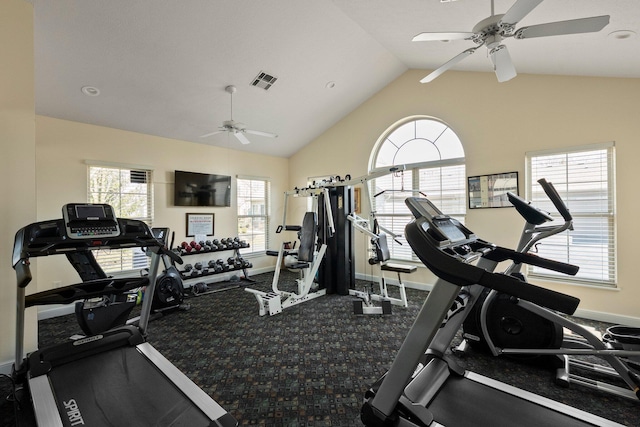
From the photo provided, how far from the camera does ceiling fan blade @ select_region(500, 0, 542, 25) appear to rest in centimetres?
173

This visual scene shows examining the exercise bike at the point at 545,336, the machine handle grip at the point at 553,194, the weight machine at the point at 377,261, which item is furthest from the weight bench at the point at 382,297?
the machine handle grip at the point at 553,194

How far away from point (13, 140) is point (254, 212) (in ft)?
13.4

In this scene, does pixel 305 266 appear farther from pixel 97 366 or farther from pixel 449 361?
pixel 97 366

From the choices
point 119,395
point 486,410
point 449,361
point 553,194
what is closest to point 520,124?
point 553,194

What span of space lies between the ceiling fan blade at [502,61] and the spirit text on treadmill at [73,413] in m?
3.82

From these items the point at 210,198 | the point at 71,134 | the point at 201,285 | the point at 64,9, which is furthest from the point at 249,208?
the point at 64,9

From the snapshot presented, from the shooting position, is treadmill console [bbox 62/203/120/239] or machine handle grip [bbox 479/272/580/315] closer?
machine handle grip [bbox 479/272/580/315]

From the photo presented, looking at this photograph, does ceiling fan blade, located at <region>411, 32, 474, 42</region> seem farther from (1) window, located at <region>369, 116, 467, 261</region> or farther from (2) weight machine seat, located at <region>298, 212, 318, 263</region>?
(2) weight machine seat, located at <region>298, 212, 318, 263</region>

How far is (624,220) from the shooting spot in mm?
3283

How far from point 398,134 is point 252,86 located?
2.77 metres

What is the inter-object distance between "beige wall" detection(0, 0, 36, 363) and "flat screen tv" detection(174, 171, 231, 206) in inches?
95.7

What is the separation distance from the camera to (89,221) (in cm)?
208

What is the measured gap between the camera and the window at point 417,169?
465 centimetres

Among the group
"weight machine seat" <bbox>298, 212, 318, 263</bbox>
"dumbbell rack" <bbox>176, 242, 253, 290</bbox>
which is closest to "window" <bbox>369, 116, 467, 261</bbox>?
"weight machine seat" <bbox>298, 212, 318, 263</bbox>
